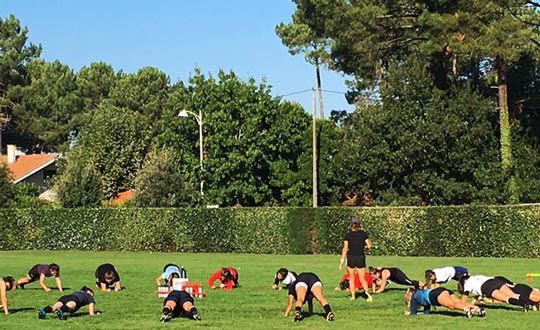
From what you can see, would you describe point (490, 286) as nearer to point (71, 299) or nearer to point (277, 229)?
point (71, 299)

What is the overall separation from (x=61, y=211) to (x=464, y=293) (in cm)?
3303

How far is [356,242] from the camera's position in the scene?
63.9 ft

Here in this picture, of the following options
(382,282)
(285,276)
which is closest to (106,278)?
(285,276)

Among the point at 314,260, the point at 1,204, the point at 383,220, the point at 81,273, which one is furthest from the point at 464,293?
the point at 1,204

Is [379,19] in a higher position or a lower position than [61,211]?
higher

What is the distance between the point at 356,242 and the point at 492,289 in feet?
11.4

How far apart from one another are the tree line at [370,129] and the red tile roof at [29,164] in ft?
12.8

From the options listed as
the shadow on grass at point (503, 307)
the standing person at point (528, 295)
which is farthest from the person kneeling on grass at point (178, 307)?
the standing person at point (528, 295)

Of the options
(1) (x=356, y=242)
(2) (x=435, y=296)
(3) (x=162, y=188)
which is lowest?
(2) (x=435, y=296)

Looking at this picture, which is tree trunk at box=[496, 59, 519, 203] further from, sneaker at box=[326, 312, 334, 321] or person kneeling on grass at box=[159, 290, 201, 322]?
person kneeling on grass at box=[159, 290, 201, 322]

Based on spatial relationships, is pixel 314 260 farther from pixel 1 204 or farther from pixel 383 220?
pixel 1 204

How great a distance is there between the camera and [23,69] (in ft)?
284

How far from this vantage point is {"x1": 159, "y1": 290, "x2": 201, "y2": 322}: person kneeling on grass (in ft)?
52.4

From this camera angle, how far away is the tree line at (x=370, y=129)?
47.9 meters
